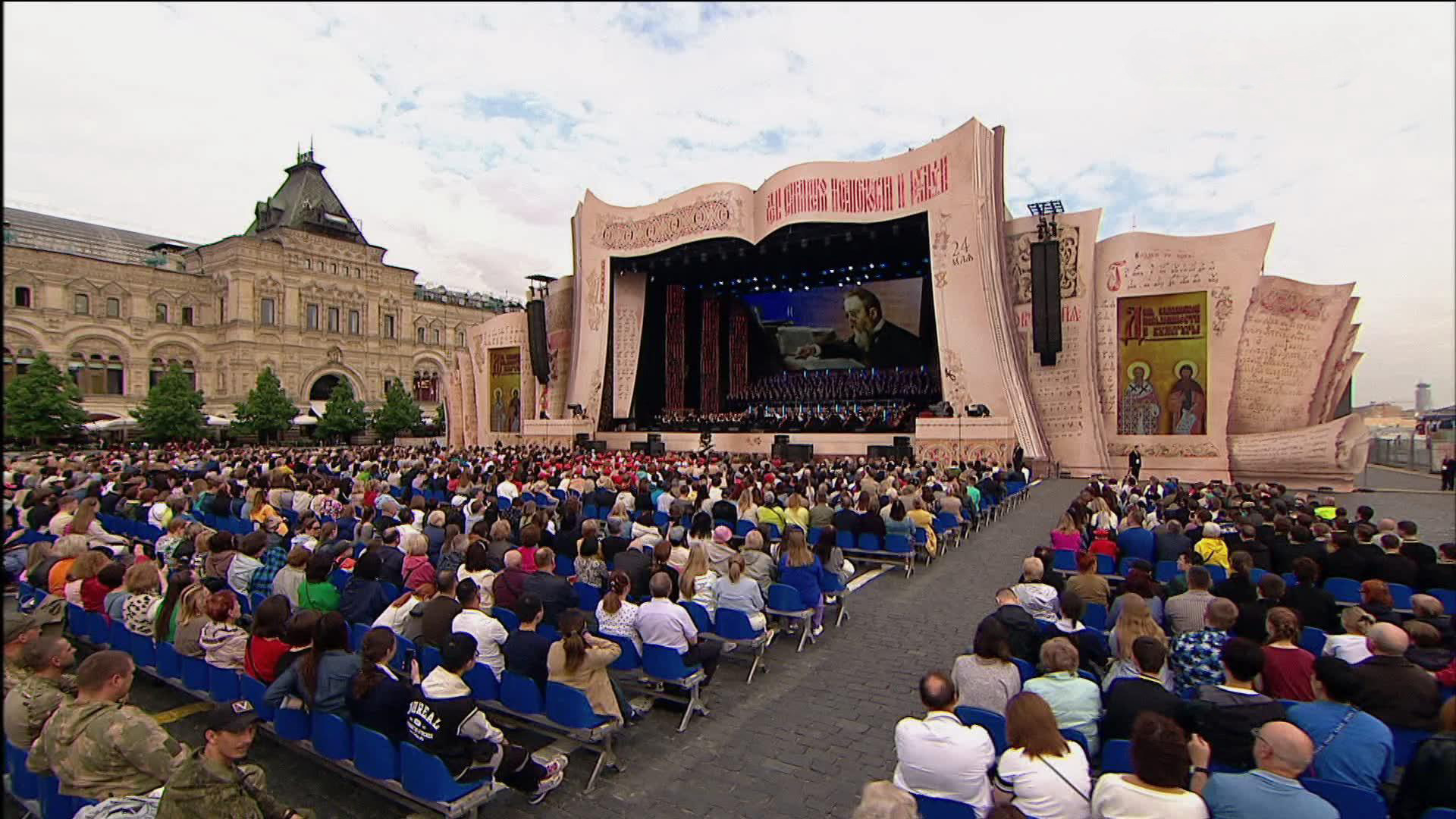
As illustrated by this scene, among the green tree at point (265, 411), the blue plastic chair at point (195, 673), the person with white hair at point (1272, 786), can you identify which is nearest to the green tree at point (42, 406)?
the green tree at point (265, 411)

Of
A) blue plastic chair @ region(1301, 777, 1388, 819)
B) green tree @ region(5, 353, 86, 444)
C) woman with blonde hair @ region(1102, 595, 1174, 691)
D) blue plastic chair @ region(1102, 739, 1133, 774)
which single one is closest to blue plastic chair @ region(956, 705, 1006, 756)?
blue plastic chair @ region(1102, 739, 1133, 774)

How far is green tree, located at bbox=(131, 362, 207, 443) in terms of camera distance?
40.8 m

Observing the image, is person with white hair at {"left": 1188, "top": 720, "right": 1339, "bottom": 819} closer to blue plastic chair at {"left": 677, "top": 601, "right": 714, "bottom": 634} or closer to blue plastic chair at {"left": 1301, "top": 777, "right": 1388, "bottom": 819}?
blue plastic chair at {"left": 1301, "top": 777, "right": 1388, "bottom": 819}

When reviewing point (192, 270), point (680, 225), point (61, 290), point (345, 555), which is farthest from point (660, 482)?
point (192, 270)

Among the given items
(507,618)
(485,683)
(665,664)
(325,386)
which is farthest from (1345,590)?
(325,386)

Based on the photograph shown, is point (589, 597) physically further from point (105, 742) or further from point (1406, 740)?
point (1406, 740)

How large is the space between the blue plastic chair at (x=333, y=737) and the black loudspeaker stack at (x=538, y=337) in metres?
28.2

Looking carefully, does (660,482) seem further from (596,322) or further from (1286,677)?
(596,322)

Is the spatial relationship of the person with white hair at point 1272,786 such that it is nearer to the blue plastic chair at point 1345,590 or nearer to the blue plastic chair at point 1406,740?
the blue plastic chair at point 1406,740

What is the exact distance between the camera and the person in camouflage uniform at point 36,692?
15.2 ft

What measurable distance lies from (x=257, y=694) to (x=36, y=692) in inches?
47.4

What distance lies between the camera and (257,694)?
555cm

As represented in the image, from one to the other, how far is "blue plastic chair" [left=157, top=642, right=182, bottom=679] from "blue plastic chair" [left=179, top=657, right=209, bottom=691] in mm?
229

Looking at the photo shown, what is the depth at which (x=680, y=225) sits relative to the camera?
93.7 feet
